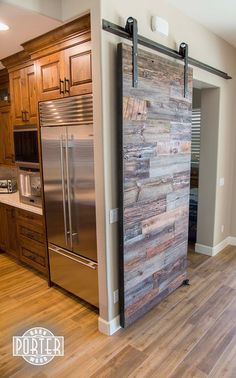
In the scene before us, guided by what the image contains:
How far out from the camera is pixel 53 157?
273 centimetres

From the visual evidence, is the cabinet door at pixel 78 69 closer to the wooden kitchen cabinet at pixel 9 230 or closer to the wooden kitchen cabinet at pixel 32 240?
the wooden kitchen cabinet at pixel 32 240

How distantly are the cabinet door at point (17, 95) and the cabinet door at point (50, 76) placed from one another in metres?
0.53

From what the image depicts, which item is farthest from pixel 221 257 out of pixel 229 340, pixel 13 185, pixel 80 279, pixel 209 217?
pixel 13 185

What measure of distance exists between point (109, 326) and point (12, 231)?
201 cm

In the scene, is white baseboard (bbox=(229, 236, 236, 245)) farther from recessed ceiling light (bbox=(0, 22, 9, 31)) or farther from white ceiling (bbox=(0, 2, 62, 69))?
recessed ceiling light (bbox=(0, 22, 9, 31))

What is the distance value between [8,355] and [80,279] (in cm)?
85

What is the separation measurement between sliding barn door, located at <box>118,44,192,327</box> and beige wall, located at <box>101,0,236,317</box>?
82 mm

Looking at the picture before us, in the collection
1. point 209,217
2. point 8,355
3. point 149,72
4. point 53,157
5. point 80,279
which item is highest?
point 149,72

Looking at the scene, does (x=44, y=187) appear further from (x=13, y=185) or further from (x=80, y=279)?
(x=13, y=185)

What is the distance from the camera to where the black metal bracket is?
2096mm

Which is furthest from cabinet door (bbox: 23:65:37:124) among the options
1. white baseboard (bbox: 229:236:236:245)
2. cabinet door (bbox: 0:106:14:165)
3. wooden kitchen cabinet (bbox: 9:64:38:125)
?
white baseboard (bbox: 229:236:236:245)

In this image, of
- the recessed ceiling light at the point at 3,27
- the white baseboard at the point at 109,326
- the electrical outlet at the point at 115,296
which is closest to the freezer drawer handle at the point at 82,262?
the electrical outlet at the point at 115,296

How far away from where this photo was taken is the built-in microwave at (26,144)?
312 centimetres

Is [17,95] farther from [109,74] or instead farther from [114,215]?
[114,215]
